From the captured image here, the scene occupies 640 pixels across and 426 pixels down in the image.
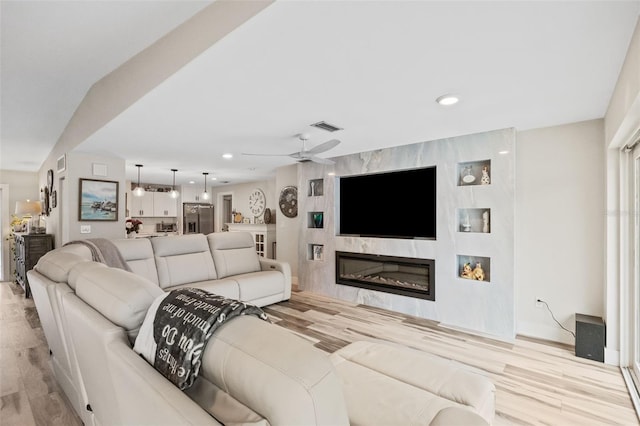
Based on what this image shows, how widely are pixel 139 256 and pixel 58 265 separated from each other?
1.90 meters

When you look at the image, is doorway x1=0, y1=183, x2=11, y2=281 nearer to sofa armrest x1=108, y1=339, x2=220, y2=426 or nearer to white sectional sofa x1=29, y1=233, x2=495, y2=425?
white sectional sofa x1=29, y1=233, x2=495, y2=425

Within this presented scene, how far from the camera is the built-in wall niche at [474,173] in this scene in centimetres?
356

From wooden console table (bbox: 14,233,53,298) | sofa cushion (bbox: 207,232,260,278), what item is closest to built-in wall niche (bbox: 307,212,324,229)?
sofa cushion (bbox: 207,232,260,278)

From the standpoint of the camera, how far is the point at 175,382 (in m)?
0.98

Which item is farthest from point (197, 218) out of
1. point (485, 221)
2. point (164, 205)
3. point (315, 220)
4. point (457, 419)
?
point (457, 419)

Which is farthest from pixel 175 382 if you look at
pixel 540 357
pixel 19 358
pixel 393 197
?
pixel 393 197

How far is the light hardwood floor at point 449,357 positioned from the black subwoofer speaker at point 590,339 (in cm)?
9

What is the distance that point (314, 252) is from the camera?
17.4ft

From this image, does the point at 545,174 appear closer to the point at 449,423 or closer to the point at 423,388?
the point at 423,388

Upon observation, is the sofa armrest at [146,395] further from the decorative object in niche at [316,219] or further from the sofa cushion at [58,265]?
the decorative object in niche at [316,219]

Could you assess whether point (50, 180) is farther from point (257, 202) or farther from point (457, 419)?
point (457, 419)

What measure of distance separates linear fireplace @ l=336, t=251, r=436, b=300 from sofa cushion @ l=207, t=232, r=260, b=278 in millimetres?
1385

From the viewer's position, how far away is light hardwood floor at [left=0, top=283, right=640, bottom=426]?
2.06 metres

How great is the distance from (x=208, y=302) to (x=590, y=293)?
368cm
